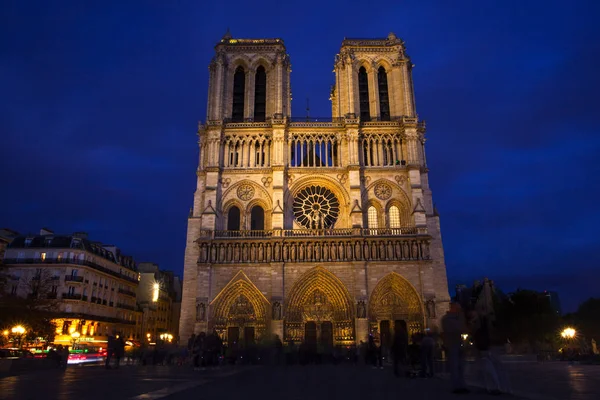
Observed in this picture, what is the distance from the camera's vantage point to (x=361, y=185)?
112 feet

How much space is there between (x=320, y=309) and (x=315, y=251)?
12.7 feet

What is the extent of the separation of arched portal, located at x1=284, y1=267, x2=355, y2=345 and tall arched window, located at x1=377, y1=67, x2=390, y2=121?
14.3m

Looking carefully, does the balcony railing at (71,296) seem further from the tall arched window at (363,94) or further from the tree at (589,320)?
the tree at (589,320)

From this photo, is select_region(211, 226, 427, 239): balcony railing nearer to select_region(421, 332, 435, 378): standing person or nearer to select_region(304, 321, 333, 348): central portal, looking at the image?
select_region(304, 321, 333, 348): central portal

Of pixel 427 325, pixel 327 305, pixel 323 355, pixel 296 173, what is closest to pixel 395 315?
pixel 427 325

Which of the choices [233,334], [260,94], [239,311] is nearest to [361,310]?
[239,311]

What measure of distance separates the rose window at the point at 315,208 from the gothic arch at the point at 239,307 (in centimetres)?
623

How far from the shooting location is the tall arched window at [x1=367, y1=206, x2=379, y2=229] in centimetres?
3400

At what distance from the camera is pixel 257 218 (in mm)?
34312

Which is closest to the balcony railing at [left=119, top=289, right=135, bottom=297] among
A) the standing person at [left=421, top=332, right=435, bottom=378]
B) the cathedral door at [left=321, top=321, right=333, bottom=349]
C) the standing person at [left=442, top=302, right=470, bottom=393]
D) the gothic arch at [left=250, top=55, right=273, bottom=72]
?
the cathedral door at [left=321, top=321, right=333, bottom=349]

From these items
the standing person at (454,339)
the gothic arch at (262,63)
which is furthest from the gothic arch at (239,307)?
the standing person at (454,339)

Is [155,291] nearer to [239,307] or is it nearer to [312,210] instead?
[239,307]

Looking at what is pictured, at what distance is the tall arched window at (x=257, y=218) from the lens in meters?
34.1

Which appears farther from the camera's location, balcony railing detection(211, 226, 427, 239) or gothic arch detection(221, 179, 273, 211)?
gothic arch detection(221, 179, 273, 211)
